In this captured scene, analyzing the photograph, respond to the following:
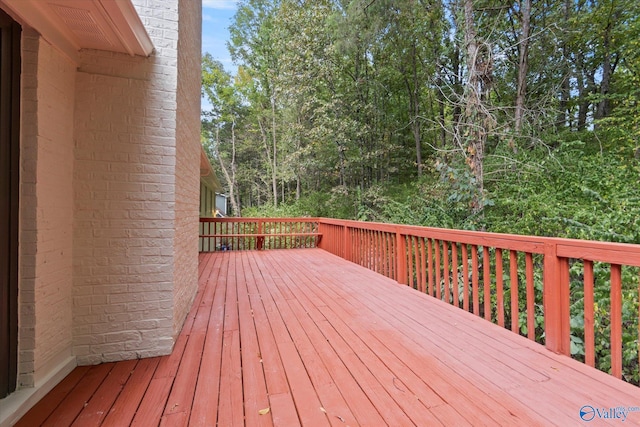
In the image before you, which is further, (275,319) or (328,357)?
(275,319)

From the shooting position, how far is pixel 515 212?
13.2ft

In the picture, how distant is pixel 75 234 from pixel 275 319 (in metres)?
1.68

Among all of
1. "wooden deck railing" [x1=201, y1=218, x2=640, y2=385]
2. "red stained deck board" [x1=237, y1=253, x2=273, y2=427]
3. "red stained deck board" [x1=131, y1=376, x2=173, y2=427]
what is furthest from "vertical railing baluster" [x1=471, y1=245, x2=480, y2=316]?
"red stained deck board" [x1=131, y1=376, x2=173, y2=427]

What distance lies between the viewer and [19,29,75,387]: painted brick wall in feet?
4.96

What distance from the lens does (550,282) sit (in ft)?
6.43

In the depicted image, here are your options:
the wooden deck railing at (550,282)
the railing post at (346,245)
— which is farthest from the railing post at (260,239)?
the wooden deck railing at (550,282)

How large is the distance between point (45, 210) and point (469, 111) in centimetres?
476

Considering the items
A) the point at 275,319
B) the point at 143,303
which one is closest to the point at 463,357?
the point at 275,319

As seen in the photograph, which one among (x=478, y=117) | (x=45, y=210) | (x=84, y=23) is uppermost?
(x=478, y=117)

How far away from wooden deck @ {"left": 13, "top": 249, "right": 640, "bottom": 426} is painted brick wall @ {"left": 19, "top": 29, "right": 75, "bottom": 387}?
28 centimetres

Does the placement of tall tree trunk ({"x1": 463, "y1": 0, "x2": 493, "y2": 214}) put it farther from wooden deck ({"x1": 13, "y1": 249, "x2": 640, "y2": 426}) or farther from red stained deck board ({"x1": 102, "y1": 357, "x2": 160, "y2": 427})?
red stained deck board ({"x1": 102, "y1": 357, "x2": 160, "y2": 427})

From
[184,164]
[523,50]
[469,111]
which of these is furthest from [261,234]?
[523,50]

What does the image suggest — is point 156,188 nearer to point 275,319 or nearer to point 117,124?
point 117,124

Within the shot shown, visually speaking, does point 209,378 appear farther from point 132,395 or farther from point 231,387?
point 132,395
